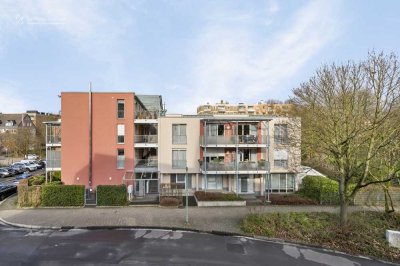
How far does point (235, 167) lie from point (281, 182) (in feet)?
19.8

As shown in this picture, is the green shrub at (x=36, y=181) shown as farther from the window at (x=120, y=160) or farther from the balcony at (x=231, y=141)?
the balcony at (x=231, y=141)

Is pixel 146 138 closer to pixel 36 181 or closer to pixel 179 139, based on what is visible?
pixel 179 139

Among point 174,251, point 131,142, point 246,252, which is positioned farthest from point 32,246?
point 131,142

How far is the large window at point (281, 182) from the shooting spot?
89.1ft

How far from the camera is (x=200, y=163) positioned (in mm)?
26141

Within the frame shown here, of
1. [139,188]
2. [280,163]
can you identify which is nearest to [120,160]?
[139,188]

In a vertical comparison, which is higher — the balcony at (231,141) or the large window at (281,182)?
the balcony at (231,141)

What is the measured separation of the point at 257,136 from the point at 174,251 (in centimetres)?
1595

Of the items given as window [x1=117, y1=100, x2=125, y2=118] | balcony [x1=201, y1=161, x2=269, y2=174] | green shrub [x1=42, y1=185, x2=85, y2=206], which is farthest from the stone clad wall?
window [x1=117, y1=100, x2=125, y2=118]

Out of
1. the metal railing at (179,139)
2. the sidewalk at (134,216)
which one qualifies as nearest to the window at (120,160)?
the metal railing at (179,139)

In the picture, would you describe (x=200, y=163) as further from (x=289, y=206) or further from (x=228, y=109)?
(x=228, y=109)

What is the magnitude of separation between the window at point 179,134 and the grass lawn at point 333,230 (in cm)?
1236

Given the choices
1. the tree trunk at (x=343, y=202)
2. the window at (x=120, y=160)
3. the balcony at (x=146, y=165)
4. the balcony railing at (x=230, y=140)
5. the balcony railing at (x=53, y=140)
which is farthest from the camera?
the balcony railing at (x=53, y=140)

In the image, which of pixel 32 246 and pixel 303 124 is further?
pixel 303 124
